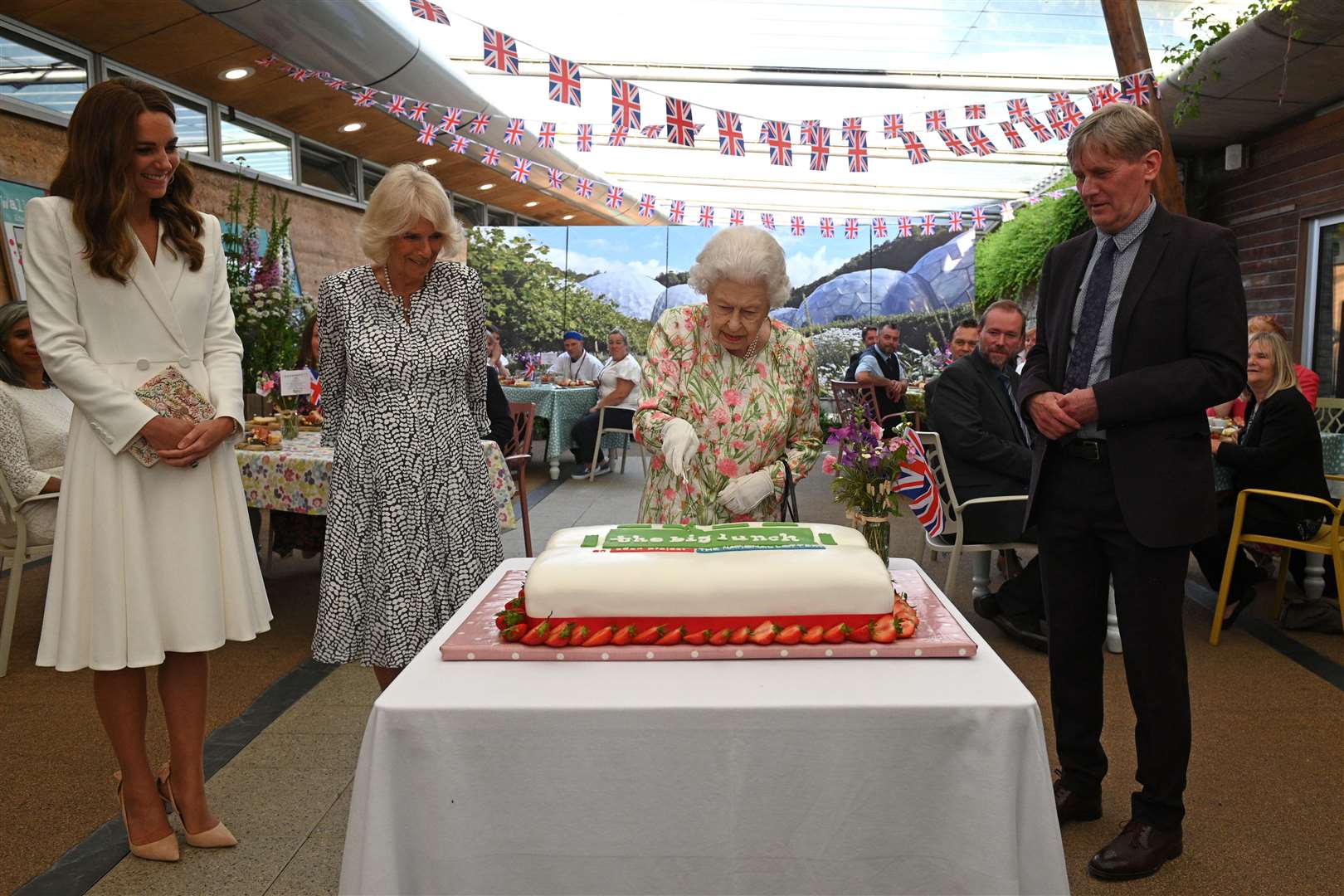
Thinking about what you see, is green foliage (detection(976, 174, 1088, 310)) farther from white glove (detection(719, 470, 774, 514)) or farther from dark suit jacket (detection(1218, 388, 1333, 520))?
white glove (detection(719, 470, 774, 514))

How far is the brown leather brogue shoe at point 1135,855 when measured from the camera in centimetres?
217

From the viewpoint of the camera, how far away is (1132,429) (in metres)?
2.04

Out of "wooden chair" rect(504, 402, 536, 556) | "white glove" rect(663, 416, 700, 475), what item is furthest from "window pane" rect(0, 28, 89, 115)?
"white glove" rect(663, 416, 700, 475)

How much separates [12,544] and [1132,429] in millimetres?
3766

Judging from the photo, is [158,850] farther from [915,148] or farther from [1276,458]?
[915,148]

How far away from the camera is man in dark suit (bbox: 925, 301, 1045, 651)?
4.02 metres

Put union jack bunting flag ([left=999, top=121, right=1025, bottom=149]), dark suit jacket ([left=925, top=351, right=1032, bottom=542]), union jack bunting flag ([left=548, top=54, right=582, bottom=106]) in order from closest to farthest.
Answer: dark suit jacket ([left=925, top=351, right=1032, bottom=542]) → union jack bunting flag ([left=548, top=54, right=582, bottom=106]) → union jack bunting flag ([left=999, top=121, right=1025, bottom=149])

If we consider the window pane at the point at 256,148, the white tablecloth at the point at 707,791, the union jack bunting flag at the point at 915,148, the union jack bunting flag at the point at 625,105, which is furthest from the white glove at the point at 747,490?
the window pane at the point at 256,148

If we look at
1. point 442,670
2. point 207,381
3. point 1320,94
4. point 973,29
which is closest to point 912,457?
point 207,381

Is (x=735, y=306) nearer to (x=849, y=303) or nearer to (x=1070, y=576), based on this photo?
(x=1070, y=576)

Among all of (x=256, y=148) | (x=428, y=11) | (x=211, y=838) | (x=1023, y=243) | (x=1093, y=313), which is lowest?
(x=211, y=838)

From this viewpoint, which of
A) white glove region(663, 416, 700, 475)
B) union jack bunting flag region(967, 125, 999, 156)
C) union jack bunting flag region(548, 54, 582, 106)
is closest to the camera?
white glove region(663, 416, 700, 475)

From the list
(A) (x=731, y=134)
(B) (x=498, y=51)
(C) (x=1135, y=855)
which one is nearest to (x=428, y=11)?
(B) (x=498, y=51)

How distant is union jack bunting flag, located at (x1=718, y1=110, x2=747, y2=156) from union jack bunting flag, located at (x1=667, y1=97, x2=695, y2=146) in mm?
254
